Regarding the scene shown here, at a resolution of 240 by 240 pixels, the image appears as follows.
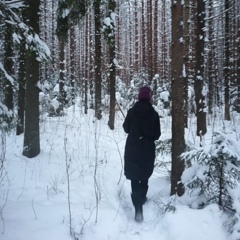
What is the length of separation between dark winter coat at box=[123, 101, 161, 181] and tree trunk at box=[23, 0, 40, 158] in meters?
3.58

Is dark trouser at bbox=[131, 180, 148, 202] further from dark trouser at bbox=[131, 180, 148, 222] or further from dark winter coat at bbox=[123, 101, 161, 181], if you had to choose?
dark winter coat at bbox=[123, 101, 161, 181]

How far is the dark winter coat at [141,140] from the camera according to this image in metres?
4.12

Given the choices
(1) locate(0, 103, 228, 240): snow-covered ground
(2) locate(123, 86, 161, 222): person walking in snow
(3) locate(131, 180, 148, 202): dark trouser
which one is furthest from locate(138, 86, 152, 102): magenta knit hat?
(1) locate(0, 103, 228, 240): snow-covered ground

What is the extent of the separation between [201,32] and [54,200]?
955cm

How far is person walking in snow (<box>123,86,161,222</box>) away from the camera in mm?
4117

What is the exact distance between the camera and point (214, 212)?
3572 mm

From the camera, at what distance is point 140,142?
4125mm

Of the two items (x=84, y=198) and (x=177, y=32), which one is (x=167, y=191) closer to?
(x=84, y=198)

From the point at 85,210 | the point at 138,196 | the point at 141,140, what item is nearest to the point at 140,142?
Result: the point at 141,140

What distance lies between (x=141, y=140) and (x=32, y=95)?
12.6 ft

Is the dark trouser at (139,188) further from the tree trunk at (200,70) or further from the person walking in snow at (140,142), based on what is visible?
the tree trunk at (200,70)

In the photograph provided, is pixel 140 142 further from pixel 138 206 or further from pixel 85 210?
pixel 85 210

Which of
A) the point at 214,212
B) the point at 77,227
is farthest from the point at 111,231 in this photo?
the point at 214,212

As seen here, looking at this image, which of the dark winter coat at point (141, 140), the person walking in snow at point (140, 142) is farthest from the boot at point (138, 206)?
the dark winter coat at point (141, 140)
